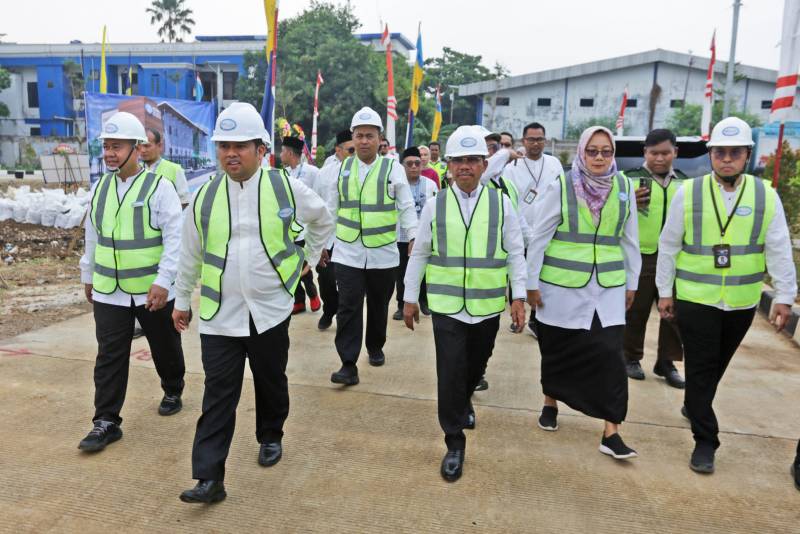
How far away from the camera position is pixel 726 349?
3514 mm

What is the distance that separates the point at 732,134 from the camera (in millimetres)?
3393

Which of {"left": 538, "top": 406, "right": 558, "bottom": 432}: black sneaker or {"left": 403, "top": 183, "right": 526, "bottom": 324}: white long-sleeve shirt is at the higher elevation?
{"left": 403, "top": 183, "right": 526, "bottom": 324}: white long-sleeve shirt

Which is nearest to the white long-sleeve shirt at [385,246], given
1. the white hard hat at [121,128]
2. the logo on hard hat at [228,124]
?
the white hard hat at [121,128]

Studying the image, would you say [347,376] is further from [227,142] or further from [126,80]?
[126,80]

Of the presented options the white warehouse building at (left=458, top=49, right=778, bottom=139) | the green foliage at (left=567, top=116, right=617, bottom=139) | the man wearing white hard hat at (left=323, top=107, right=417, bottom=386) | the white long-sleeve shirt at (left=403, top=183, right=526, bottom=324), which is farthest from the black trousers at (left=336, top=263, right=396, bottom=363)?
the white warehouse building at (left=458, top=49, right=778, bottom=139)

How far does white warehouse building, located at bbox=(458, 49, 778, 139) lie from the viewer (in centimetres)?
2912

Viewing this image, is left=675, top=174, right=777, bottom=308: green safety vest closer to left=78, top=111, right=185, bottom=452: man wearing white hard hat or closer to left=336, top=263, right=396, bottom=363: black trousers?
left=336, top=263, right=396, bottom=363: black trousers

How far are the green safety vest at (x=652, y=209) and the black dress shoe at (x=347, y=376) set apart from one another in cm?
239

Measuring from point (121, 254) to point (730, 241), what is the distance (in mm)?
3481

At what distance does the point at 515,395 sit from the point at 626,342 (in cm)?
114

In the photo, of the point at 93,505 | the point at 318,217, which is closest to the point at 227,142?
the point at 318,217

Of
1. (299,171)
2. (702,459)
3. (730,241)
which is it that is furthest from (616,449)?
(299,171)

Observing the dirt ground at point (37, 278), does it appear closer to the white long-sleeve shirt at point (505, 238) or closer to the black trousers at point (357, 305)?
the black trousers at point (357, 305)

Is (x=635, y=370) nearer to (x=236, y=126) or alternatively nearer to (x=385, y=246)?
(x=385, y=246)
